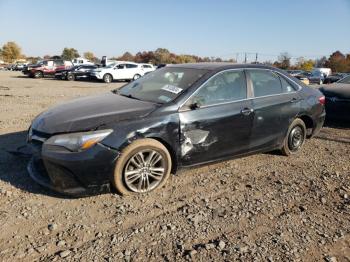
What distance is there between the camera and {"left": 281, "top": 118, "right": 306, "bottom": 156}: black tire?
554 cm

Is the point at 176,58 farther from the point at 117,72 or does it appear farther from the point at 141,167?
the point at 141,167

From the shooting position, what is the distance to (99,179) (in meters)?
3.70

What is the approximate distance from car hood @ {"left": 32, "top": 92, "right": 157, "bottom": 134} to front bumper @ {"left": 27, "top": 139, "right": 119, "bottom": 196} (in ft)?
0.88

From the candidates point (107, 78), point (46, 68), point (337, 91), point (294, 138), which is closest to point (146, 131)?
point (294, 138)

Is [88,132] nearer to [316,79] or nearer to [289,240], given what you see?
[289,240]

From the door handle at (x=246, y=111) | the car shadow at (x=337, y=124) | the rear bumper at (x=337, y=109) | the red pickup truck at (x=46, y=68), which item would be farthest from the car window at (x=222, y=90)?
the red pickup truck at (x=46, y=68)

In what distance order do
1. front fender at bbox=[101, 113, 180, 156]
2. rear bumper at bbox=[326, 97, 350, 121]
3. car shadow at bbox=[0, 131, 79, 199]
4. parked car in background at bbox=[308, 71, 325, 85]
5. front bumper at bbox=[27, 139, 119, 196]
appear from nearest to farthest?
front bumper at bbox=[27, 139, 119, 196] < front fender at bbox=[101, 113, 180, 156] < car shadow at bbox=[0, 131, 79, 199] < rear bumper at bbox=[326, 97, 350, 121] < parked car in background at bbox=[308, 71, 325, 85]

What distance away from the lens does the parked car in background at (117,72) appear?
985 inches

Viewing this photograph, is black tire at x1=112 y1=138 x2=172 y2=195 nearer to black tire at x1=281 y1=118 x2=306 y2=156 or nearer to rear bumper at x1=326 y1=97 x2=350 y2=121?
black tire at x1=281 y1=118 x2=306 y2=156

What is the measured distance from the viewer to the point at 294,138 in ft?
18.5

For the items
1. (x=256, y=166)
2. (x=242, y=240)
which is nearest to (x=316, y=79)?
(x=256, y=166)

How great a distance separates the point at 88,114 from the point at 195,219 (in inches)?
65.7

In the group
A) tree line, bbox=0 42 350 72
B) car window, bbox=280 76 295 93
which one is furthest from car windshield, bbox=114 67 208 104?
tree line, bbox=0 42 350 72

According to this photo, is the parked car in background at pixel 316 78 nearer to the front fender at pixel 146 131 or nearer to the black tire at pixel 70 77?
the black tire at pixel 70 77
